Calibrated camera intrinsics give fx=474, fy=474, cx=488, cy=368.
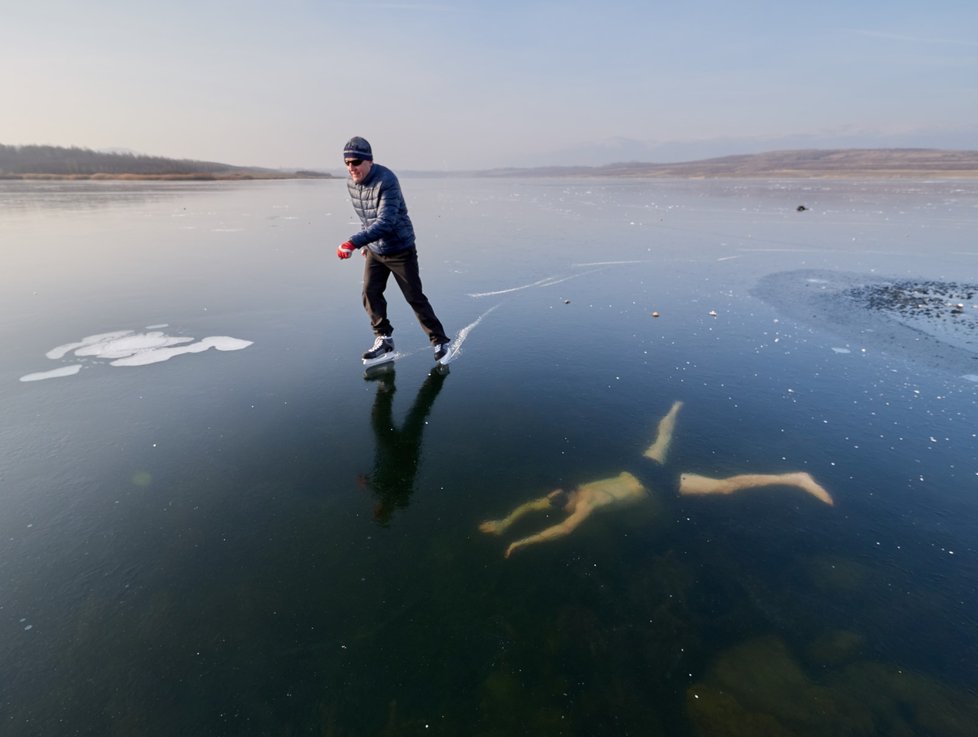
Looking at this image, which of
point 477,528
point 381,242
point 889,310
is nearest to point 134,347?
point 381,242

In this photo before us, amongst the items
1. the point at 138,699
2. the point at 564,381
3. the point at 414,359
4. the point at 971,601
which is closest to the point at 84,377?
the point at 414,359

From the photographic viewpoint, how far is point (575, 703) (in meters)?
2.31

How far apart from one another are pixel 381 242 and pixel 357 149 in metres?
1.12

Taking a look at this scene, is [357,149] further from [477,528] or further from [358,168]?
[477,528]

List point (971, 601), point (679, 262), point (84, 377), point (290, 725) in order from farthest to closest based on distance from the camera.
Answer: point (679, 262)
point (84, 377)
point (971, 601)
point (290, 725)

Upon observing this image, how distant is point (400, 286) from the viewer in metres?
6.45

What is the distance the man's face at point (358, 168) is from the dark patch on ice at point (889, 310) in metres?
7.31

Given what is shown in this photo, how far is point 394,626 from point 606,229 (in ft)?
60.8

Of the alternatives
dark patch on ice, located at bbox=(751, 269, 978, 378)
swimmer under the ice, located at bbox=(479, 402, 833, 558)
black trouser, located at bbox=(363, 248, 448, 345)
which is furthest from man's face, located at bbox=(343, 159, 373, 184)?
dark patch on ice, located at bbox=(751, 269, 978, 378)

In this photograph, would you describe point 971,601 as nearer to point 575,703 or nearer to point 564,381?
point 575,703

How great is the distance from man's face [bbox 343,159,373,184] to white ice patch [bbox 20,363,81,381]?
4.05 m

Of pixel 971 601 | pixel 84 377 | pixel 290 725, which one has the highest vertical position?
pixel 84 377

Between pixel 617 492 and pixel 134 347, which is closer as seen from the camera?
pixel 617 492

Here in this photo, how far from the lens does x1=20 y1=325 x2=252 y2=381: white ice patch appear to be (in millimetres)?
5996
